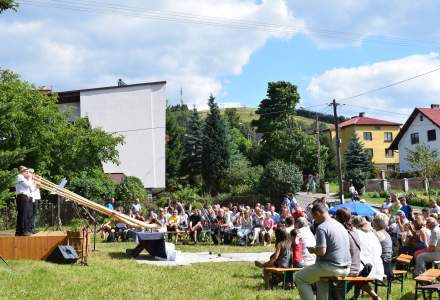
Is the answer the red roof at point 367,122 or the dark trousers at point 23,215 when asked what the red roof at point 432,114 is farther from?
the dark trousers at point 23,215

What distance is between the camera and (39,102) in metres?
30.3

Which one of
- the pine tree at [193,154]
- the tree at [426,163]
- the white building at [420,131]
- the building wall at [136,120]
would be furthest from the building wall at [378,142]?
the building wall at [136,120]

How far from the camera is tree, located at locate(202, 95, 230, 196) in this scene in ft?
165

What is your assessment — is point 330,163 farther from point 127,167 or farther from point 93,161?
point 93,161

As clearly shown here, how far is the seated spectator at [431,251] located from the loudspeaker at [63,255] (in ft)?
24.1

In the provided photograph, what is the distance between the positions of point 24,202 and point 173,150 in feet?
156

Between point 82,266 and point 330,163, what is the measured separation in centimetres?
5022

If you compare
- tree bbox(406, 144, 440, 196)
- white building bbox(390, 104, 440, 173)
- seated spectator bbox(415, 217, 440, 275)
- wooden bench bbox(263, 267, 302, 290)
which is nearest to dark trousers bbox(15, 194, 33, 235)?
wooden bench bbox(263, 267, 302, 290)

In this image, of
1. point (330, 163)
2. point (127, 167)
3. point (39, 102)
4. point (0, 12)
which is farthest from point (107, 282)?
point (330, 163)

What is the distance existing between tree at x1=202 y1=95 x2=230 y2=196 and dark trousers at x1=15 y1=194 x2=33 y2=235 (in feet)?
121

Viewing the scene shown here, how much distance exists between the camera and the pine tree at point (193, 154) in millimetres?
52312

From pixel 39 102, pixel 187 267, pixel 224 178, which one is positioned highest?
pixel 39 102

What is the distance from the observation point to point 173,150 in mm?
60812

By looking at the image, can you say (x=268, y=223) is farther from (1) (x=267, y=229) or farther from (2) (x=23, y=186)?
(2) (x=23, y=186)
